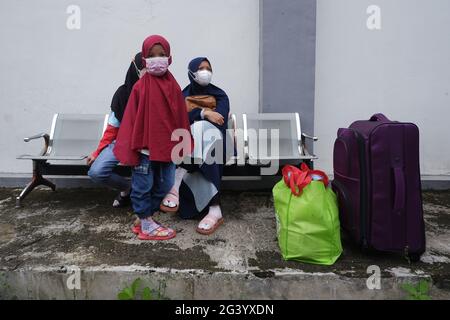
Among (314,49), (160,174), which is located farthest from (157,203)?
(314,49)

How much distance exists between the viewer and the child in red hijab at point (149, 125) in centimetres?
256

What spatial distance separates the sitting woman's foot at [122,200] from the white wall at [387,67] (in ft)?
6.62

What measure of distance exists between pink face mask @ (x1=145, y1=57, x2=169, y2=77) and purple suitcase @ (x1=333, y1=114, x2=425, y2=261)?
1.32 meters

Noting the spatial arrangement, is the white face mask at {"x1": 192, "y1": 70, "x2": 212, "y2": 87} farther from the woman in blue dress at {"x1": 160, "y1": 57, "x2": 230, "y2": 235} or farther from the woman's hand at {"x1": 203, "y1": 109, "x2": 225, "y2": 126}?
the woman's hand at {"x1": 203, "y1": 109, "x2": 225, "y2": 126}

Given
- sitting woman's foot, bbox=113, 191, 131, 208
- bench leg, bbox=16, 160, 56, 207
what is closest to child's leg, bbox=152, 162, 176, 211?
sitting woman's foot, bbox=113, 191, 131, 208

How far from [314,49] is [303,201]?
6.77 ft

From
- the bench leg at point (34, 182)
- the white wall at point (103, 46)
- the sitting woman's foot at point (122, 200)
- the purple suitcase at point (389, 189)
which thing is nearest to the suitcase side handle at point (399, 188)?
the purple suitcase at point (389, 189)

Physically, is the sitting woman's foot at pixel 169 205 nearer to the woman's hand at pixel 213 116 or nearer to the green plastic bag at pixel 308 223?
the woman's hand at pixel 213 116

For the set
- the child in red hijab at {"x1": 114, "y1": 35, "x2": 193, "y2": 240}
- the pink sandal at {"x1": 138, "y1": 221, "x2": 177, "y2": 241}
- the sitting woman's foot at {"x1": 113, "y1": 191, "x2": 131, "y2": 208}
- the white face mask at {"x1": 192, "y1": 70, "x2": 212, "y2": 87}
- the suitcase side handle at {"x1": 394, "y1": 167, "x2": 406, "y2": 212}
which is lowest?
the pink sandal at {"x1": 138, "y1": 221, "x2": 177, "y2": 241}

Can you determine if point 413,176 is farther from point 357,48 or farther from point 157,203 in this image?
point 357,48

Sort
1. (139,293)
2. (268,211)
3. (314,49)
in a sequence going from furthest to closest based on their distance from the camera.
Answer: (314,49) → (268,211) → (139,293)

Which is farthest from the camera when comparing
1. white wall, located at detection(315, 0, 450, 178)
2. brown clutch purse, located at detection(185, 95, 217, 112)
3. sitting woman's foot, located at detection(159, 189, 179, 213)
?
white wall, located at detection(315, 0, 450, 178)

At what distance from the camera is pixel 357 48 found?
13.1 ft

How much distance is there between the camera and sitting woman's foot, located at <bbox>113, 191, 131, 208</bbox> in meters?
3.44
